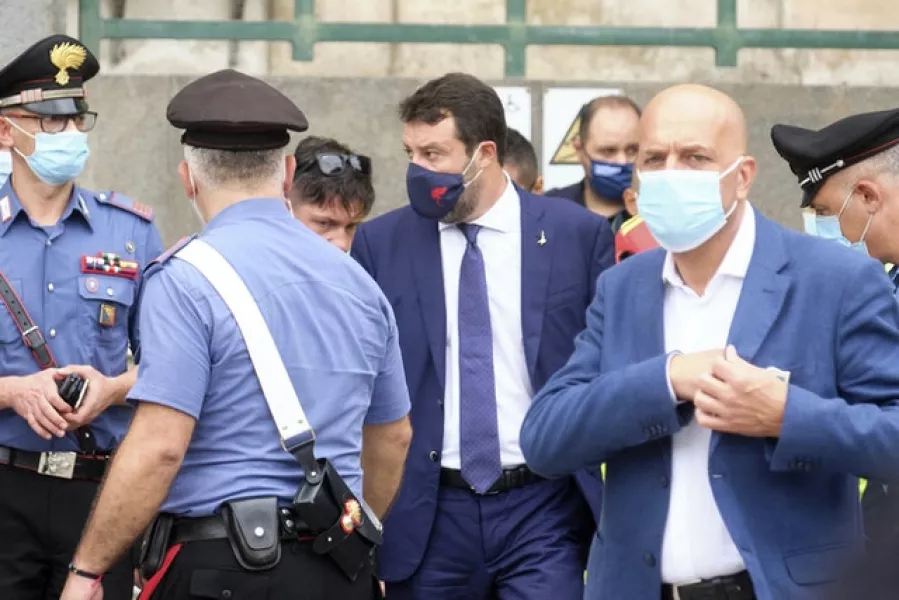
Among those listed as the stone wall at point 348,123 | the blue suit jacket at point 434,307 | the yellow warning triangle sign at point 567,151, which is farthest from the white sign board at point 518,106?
the blue suit jacket at point 434,307

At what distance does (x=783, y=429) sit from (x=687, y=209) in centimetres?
57

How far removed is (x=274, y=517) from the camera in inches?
143

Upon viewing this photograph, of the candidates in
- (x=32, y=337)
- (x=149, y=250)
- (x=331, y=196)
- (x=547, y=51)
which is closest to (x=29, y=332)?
(x=32, y=337)

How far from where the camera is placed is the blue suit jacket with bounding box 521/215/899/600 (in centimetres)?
331

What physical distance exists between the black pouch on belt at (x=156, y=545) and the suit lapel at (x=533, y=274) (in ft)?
5.50

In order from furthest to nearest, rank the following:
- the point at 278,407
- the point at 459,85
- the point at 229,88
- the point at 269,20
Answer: the point at 269,20 < the point at 459,85 < the point at 229,88 < the point at 278,407

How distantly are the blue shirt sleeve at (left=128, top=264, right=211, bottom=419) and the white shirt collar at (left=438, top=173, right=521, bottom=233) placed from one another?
1.75m

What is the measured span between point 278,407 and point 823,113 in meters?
5.31

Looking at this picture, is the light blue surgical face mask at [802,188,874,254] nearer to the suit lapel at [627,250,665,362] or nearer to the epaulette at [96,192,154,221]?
the suit lapel at [627,250,665,362]

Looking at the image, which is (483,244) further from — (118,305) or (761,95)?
(761,95)

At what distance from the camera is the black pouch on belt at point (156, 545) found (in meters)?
3.69

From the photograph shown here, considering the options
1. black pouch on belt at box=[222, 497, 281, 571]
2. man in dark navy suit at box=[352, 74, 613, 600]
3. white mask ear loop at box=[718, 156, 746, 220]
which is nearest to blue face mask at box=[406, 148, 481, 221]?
Answer: man in dark navy suit at box=[352, 74, 613, 600]

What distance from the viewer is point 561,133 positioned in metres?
7.91

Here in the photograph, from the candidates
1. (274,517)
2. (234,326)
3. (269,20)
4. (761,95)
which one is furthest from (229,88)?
(761,95)
